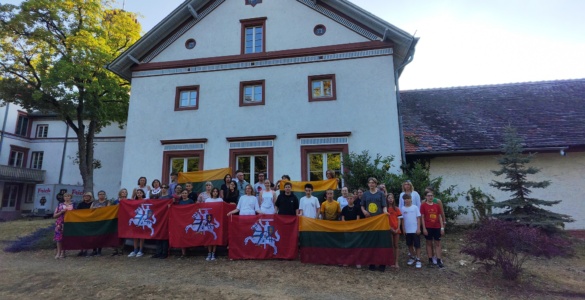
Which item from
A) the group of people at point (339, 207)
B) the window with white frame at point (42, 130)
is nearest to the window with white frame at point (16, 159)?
the window with white frame at point (42, 130)

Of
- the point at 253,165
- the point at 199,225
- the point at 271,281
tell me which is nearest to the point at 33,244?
the point at 199,225

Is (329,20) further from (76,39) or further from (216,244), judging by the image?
(76,39)

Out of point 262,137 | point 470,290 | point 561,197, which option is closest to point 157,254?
point 262,137

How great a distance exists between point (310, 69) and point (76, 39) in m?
14.8

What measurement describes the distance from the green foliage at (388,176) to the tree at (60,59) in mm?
15674

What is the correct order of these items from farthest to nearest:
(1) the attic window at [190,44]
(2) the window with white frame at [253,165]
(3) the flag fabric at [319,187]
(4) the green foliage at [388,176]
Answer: (1) the attic window at [190,44], (2) the window with white frame at [253,165], (4) the green foliage at [388,176], (3) the flag fabric at [319,187]

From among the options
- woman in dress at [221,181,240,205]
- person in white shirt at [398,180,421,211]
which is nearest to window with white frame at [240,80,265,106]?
woman in dress at [221,181,240,205]

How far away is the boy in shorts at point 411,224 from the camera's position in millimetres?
7109

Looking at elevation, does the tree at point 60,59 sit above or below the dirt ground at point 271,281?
above

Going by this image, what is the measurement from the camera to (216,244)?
318 inches

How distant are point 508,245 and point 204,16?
12951mm

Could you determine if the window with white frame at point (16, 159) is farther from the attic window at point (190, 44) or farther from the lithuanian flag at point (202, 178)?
the lithuanian flag at point (202, 178)

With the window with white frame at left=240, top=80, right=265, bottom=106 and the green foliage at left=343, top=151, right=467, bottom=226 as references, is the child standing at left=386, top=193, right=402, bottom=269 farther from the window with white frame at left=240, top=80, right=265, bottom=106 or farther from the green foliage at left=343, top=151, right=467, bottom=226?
the window with white frame at left=240, top=80, right=265, bottom=106

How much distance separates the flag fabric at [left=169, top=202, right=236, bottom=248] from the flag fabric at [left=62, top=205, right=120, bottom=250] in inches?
76.9
